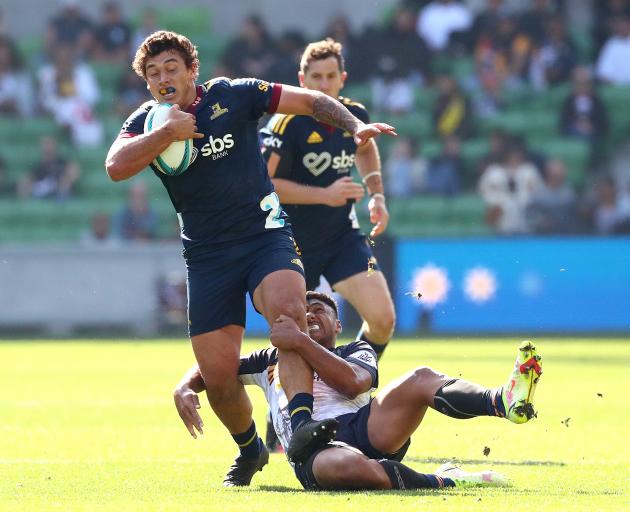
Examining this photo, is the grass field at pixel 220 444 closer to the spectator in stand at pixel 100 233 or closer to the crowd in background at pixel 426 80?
the spectator in stand at pixel 100 233

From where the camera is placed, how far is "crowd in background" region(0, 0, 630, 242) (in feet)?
68.5

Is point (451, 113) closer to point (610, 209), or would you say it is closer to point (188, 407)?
point (610, 209)

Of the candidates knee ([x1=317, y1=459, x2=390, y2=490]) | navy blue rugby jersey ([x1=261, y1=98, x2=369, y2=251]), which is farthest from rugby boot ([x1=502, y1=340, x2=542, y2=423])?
navy blue rugby jersey ([x1=261, y1=98, x2=369, y2=251])

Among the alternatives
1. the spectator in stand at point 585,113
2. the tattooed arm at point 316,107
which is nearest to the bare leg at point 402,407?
the tattooed arm at point 316,107

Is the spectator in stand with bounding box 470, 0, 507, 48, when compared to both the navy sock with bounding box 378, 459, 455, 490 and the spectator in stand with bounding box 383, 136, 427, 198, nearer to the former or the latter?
the spectator in stand with bounding box 383, 136, 427, 198

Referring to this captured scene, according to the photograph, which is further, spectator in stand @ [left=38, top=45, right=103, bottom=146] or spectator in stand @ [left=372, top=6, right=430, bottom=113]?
spectator in stand @ [left=38, top=45, right=103, bottom=146]

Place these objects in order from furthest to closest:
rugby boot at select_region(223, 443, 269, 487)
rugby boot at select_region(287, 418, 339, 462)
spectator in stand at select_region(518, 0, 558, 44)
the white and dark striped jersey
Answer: spectator in stand at select_region(518, 0, 558, 44) → rugby boot at select_region(223, 443, 269, 487) → the white and dark striped jersey → rugby boot at select_region(287, 418, 339, 462)

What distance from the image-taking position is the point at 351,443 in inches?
260

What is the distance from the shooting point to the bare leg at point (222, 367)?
7156mm

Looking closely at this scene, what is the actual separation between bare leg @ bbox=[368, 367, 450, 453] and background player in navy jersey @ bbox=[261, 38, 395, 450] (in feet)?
8.15

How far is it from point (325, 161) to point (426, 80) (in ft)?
46.3

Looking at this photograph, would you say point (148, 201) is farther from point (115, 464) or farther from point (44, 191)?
point (115, 464)

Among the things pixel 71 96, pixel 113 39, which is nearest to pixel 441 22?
pixel 113 39

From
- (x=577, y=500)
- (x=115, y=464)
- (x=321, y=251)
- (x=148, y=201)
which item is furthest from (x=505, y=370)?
(x=148, y=201)
